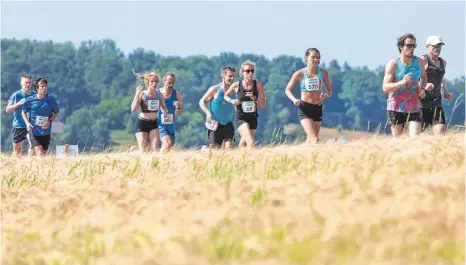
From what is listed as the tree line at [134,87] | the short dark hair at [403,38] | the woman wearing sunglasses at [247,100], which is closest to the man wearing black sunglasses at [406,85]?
the short dark hair at [403,38]

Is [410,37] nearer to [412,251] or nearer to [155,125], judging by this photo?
[155,125]

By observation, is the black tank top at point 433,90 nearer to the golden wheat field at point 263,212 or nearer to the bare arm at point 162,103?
the golden wheat field at point 263,212

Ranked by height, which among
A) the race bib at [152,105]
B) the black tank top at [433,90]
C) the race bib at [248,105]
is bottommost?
the race bib at [152,105]

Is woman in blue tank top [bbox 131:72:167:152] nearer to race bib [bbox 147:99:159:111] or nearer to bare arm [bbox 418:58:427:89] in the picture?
race bib [bbox 147:99:159:111]

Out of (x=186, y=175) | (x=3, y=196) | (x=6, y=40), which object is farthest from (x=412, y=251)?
(x=6, y=40)

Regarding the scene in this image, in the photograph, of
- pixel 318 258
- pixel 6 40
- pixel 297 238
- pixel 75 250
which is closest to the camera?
pixel 318 258

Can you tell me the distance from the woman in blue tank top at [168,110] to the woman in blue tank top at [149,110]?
0.19m

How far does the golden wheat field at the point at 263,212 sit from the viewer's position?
8281 mm

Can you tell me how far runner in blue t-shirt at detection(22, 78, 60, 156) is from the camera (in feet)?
69.1

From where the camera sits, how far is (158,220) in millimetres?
9766

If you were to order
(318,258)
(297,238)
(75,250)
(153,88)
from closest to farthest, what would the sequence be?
1. (318,258)
2. (297,238)
3. (75,250)
4. (153,88)

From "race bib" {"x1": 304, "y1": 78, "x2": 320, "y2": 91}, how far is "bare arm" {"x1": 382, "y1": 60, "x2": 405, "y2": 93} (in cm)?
181

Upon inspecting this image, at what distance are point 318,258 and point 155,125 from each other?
1257cm

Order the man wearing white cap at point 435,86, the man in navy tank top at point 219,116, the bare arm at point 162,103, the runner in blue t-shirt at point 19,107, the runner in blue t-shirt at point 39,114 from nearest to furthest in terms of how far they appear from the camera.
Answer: the man wearing white cap at point 435,86
the man in navy tank top at point 219,116
the bare arm at point 162,103
the runner in blue t-shirt at point 39,114
the runner in blue t-shirt at point 19,107
